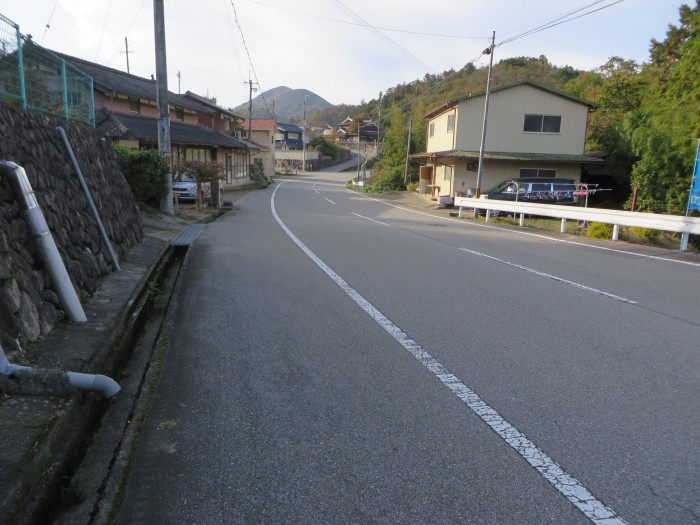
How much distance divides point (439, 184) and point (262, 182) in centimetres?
2007

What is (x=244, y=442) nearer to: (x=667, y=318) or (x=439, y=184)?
(x=667, y=318)

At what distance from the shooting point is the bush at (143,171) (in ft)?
51.4

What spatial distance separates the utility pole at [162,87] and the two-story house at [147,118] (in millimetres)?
2903

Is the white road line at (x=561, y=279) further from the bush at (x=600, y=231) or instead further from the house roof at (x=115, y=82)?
the house roof at (x=115, y=82)

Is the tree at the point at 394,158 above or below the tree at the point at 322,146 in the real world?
below

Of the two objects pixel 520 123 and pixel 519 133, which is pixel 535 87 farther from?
pixel 519 133

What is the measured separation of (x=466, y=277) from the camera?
8438mm

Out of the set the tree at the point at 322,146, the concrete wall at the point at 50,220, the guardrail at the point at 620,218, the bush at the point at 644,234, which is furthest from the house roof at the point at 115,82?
the tree at the point at 322,146

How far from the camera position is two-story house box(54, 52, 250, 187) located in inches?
1023

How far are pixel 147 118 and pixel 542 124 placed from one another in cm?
2381

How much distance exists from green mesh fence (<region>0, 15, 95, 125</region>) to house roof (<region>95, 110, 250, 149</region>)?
8.27m

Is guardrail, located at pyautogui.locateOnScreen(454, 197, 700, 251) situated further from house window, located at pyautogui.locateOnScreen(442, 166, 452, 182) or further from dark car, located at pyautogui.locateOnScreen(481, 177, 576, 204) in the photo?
house window, located at pyautogui.locateOnScreen(442, 166, 452, 182)

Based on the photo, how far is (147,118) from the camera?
31594 mm

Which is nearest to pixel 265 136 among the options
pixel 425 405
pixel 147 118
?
pixel 147 118
